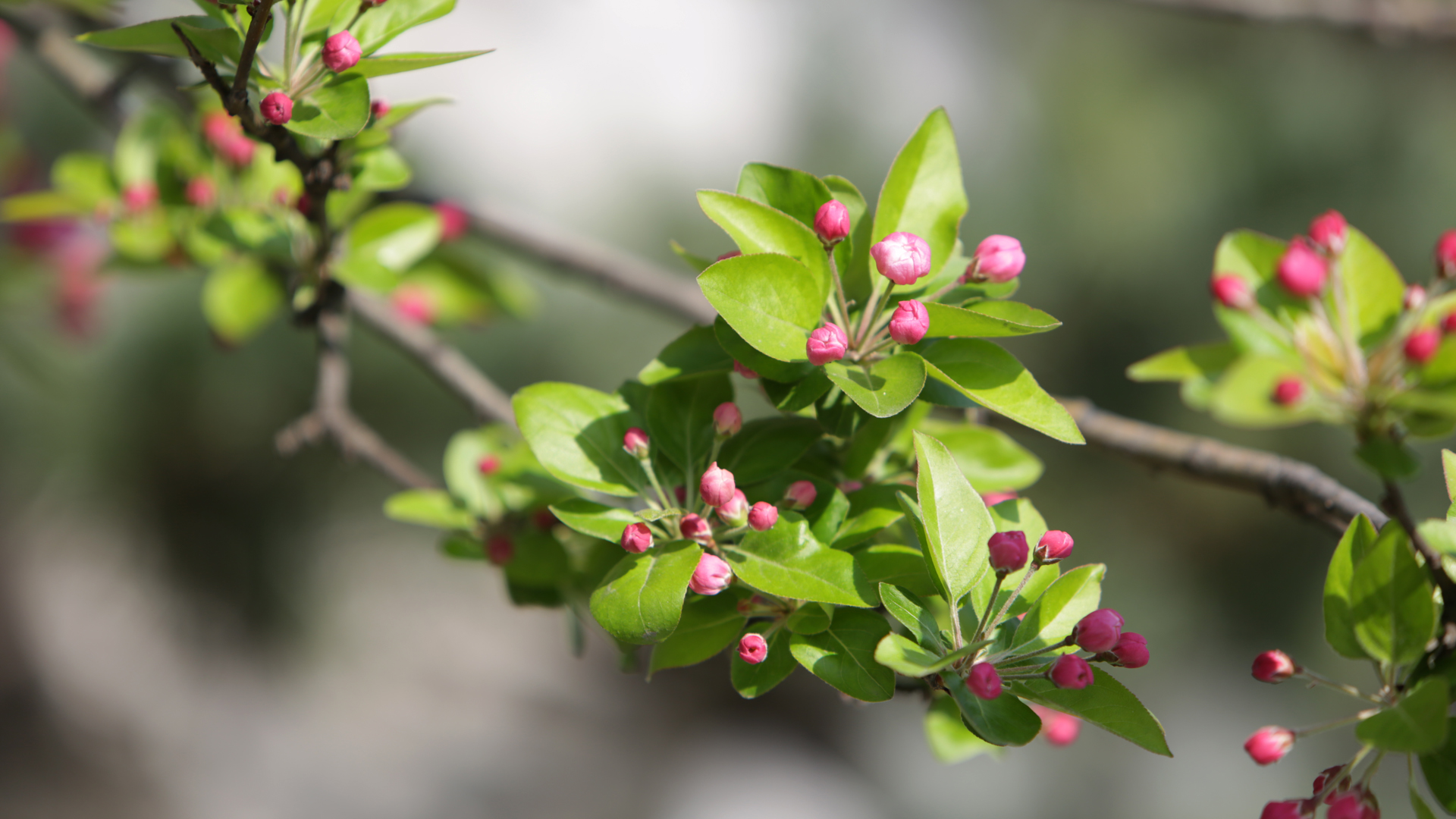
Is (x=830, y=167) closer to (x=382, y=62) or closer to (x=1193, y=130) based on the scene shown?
(x=1193, y=130)

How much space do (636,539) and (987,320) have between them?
22 centimetres

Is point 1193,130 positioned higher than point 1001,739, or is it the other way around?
point 1193,130

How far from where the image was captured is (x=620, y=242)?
2.82 metres

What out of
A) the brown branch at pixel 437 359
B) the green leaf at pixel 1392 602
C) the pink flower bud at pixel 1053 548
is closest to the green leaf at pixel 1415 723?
the green leaf at pixel 1392 602

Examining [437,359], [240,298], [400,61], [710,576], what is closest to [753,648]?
[710,576]

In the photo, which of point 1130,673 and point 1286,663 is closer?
point 1286,663

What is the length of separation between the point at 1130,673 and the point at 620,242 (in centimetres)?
231

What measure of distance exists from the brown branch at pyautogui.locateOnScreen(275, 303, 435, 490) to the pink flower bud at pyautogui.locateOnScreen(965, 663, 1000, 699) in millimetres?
558

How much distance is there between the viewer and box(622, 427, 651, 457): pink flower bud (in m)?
0.49

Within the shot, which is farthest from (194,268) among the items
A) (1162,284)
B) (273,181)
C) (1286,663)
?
(1162,284)

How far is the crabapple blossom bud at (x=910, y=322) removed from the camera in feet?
1.39

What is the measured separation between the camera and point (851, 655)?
1.43ft

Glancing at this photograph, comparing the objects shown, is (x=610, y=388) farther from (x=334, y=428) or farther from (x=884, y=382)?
(x=884, y=382)

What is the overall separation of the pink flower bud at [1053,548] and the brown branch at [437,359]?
0.50m
